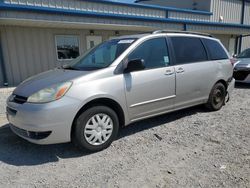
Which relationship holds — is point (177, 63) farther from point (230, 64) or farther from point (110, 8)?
point (110, 8)

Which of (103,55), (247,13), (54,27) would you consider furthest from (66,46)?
(247,13)

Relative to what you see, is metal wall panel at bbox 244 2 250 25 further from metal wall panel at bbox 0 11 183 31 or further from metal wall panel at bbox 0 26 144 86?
metal wall panel at bbox 0 26 144 86

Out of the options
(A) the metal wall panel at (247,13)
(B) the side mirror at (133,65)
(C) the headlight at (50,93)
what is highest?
(A) the metal wall panel at (247,13)

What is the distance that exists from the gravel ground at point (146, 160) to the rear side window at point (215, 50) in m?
1.61

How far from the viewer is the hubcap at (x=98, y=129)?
3.43 metres

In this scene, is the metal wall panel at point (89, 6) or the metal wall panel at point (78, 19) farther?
the metal wall panel at point (89, 6)

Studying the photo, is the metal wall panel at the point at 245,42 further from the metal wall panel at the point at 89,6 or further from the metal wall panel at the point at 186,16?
the metal wall panel at the point at 89,6

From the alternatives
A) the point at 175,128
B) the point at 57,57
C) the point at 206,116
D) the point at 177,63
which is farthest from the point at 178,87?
the point at 57,57

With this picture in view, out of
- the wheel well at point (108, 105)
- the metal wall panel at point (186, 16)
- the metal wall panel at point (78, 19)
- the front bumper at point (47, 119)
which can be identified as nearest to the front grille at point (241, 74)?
the metal wall panel at point (78, 19)

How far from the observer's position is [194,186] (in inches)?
103

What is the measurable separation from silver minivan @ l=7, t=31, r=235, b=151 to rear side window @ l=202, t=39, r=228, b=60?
0.39 feet

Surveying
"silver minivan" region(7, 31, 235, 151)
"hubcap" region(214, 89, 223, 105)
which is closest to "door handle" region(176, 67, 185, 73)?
"silver minivan" region(7, 31, 235, 151)

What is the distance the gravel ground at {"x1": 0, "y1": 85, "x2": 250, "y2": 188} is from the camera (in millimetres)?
2760

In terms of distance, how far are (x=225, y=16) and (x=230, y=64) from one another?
17769 millimetres
